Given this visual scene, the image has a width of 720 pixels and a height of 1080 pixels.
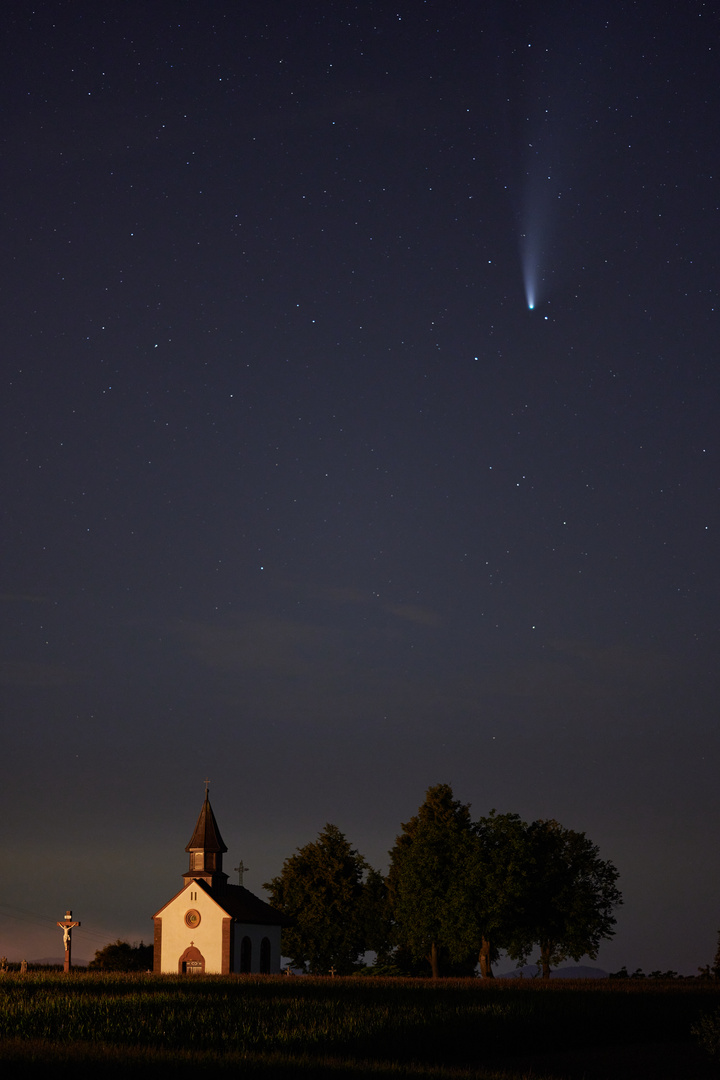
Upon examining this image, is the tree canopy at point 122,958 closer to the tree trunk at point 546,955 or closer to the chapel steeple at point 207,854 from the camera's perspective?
the chapel steeple at point 207,854

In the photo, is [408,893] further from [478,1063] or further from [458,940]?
[478,1063]

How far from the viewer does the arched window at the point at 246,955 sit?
77812mm

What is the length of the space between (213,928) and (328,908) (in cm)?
1228

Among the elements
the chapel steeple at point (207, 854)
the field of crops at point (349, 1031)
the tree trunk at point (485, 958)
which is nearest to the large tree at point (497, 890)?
the tree trunk at point (485, 958)

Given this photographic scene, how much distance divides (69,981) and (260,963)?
127 ft

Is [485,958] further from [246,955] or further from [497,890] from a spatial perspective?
[246,955]

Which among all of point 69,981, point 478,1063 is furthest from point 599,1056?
point 69,981

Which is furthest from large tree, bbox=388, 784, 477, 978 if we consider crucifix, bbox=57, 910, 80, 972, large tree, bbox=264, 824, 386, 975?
crucifix, bbox=57, 910, 80, 972

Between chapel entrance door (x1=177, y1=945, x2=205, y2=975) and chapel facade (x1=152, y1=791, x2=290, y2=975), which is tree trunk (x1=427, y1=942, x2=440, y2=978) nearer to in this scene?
chapel facade (x1=152, y1=791, x2=290, y2=975)

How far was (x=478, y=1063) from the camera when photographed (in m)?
28.2

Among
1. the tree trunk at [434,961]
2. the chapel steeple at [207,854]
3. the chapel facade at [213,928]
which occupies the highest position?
the chapel steeple at [207,854]

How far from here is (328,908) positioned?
86.9 metres

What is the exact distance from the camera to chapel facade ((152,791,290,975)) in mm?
77062

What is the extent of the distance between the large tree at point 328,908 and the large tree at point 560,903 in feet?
62.9
